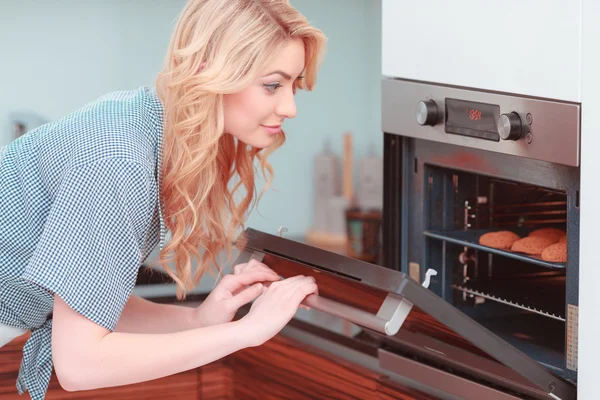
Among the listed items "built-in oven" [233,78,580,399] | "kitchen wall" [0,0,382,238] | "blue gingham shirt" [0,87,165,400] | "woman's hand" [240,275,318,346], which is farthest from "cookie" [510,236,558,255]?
"kitchen wall" [0,0,382,238]

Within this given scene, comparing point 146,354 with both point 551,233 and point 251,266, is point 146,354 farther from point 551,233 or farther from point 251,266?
point 551,233

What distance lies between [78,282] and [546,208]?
0.98 m

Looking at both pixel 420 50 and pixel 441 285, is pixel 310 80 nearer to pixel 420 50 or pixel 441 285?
pixel 420 50

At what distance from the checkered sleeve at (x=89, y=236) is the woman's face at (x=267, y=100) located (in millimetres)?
238

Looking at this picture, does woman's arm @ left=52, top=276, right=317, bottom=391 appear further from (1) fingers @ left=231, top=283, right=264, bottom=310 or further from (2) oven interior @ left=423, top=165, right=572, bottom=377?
(2) oven interior @ left=423, top=165, right=572, bottom=377

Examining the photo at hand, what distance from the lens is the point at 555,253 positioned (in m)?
1.50

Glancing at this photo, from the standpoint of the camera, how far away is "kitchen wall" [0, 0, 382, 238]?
3236mm

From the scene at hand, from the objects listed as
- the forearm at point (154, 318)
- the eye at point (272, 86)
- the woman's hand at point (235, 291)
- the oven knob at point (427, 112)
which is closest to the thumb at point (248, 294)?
the woman's hand at point (235, 291)

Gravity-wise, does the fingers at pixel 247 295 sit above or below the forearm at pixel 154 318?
above

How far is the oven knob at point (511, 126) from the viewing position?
1.45 metres

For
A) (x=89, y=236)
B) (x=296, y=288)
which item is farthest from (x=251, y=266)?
(x=89, y=236)

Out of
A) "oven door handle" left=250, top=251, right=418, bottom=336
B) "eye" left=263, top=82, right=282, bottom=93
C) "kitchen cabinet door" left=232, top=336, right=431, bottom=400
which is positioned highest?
"eye" left=263, top=82, right=282, bottom=93

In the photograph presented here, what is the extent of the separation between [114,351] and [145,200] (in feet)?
0.69

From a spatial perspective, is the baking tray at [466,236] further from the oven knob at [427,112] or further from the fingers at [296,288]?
the fingers at [296,288]
